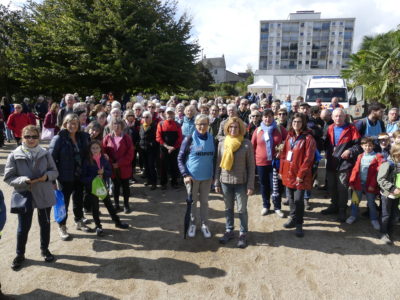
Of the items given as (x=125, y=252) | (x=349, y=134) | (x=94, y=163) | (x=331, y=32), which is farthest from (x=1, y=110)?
(x=331, y=32)

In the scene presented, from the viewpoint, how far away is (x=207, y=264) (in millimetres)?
3863

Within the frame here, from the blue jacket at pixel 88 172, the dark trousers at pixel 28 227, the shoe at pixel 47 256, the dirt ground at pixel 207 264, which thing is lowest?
the dirt ground at pixel 207 264

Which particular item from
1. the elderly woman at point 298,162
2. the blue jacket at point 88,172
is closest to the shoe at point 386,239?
the elderly woman at point 298,162

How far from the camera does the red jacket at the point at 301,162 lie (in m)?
4.42

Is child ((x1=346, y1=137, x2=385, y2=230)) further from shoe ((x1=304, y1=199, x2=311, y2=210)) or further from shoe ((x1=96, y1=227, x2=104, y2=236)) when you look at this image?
shoe ((x1=96, y1=227, x2=104, y2=236))

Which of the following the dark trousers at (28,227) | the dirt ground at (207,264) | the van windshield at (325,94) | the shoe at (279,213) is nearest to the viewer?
the dirt ground at (207,264)

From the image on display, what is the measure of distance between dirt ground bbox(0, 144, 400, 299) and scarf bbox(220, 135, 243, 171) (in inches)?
49.5

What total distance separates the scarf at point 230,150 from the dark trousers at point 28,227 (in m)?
2.49

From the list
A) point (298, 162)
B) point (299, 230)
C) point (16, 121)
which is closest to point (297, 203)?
point (299, 230)

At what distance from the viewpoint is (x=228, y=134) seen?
422cm

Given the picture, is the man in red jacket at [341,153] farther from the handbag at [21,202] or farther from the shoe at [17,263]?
the shoe at [17,263]

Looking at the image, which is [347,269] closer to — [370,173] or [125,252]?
[370,173]

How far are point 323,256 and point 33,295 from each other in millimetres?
3720

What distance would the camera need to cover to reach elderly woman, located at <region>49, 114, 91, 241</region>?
425 cm
